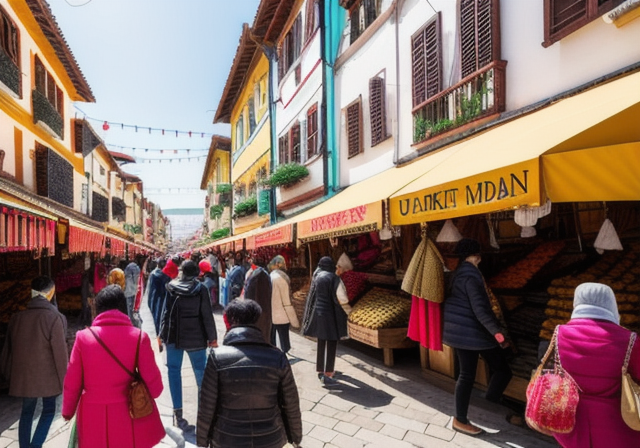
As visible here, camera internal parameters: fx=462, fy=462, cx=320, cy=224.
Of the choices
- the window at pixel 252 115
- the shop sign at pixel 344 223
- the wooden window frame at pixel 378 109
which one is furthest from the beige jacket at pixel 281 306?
the window at pixel 252 115

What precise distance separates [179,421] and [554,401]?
151 inches

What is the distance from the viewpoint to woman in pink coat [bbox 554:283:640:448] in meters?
2.77

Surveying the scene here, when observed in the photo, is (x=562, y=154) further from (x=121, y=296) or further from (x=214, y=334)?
(x=214, y=334)

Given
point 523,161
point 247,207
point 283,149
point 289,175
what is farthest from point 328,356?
point 247,207

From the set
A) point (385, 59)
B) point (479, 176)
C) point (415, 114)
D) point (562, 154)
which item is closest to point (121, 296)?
point (479, 176)

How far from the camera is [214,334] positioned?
5.21 meters

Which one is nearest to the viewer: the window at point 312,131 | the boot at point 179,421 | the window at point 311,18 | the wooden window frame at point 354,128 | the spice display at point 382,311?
the boot at point 179,421

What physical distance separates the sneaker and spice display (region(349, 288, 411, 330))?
8.21ft

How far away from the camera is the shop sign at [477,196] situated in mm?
3527

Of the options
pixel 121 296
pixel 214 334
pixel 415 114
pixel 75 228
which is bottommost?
pixel 214 334

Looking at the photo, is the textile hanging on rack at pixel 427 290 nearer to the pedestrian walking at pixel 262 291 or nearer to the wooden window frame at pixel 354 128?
the pedestrian walking at pixel 262 291

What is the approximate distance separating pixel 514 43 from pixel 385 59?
3.97 metres

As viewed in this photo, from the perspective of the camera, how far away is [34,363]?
13.8 feet

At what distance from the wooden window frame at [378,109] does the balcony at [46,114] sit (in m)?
9.48
